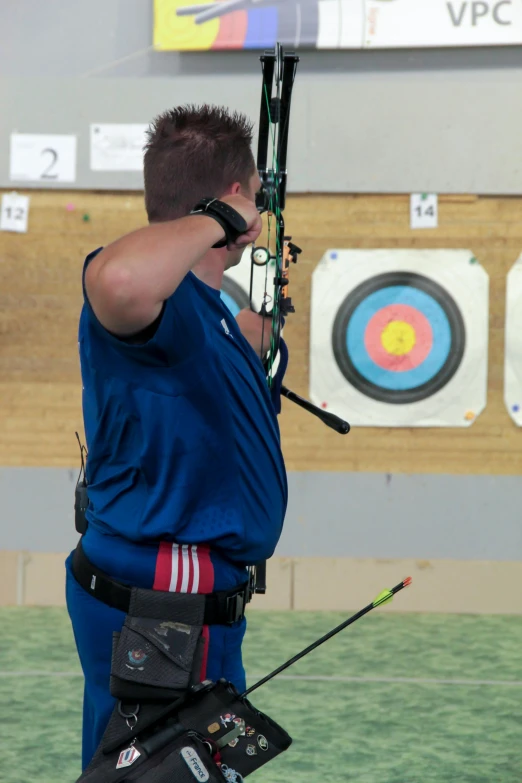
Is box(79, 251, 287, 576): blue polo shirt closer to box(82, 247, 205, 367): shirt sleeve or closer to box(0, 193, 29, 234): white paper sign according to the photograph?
box(82, 247, 205, 367): shirt sleeve

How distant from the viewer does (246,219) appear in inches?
45.4

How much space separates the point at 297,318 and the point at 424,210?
22.4 inches

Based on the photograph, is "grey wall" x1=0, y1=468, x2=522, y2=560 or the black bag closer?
the black bag

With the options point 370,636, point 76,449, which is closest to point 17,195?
point 76,449

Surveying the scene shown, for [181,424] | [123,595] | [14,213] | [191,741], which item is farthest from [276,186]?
[14,213]

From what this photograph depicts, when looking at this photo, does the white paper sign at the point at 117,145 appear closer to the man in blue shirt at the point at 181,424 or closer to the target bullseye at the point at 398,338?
the target bullseye at the point at 398,338

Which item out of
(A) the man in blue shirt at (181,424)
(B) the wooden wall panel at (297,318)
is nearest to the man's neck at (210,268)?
(A) the man in blue shirt at (181,424)

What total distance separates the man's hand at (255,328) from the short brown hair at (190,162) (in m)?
0.42

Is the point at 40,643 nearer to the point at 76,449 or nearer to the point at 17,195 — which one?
the point at 76,449

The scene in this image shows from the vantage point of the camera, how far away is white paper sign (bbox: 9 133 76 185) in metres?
3.63

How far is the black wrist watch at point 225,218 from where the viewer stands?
3.71 feet

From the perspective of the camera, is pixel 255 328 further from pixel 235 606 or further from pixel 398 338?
pixel 398 338

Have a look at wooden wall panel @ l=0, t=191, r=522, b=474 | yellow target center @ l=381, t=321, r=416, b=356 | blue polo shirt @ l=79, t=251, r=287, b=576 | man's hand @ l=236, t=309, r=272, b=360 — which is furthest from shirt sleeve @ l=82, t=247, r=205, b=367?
yellow target center @ l=381, t=321, r=416, b=356

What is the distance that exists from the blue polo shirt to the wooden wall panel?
2.32 m
